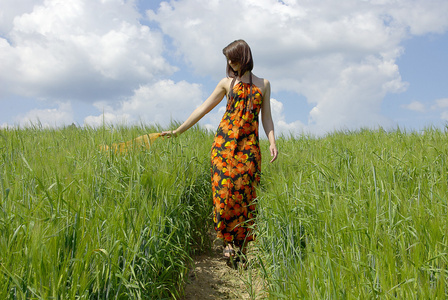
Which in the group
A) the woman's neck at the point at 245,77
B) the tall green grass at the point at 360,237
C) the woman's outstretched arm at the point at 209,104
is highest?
the woman's neck at the point at 245,77

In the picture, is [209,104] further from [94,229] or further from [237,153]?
[94,229]

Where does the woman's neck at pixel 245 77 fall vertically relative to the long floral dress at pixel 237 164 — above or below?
above

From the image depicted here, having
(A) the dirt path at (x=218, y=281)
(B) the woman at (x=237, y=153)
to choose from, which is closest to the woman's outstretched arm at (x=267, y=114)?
(B) the woman at (x=237, y=153)

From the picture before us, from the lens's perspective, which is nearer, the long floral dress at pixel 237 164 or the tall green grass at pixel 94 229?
the tall green grass at pixel 94 229

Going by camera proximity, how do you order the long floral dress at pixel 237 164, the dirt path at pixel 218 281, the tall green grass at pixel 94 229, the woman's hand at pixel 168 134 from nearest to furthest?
the tall green grass at pixel 94 229
the dirt path at pixel 218 281
the long floral dress at pixel 237 164
the woman's hand at pixel 168 134

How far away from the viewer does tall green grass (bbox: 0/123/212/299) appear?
1604mm

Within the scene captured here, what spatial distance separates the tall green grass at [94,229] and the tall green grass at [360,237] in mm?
697

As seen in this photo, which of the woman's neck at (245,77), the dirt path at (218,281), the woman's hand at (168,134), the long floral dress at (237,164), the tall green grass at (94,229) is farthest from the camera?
the woman's hand at (168,134)

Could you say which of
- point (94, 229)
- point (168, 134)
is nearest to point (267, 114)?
point (168, 134)

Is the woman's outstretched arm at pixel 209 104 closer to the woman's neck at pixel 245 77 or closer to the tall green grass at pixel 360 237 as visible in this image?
the woman's neck at pixel 245 77

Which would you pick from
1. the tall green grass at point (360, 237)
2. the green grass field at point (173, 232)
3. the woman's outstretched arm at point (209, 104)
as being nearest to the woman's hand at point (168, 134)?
the woman's outstretched arm at point (209, 104)

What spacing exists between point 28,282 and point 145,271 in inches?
23.6

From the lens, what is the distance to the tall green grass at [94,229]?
160cm

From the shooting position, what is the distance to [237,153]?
3.24m
